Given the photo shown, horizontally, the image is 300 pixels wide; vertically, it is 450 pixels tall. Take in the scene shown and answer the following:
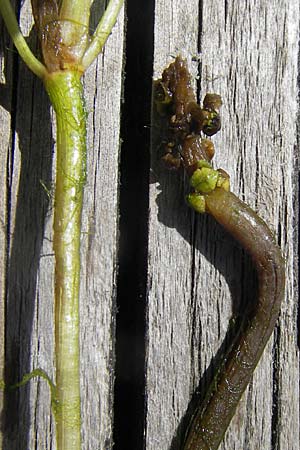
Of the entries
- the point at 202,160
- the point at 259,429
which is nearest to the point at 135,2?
the point at 202,160

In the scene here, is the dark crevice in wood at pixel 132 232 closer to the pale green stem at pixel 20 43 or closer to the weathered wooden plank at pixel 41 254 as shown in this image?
the weathered wooden plank at pixel 41 254

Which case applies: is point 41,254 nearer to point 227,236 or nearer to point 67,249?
point 67,249

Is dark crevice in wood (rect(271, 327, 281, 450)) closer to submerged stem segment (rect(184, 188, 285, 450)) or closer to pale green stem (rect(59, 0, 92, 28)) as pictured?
submerged stem segment (rect(184, 188, 285, 450))

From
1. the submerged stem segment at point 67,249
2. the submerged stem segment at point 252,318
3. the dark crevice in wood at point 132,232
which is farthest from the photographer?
the dark crevice in wood at point 132,232

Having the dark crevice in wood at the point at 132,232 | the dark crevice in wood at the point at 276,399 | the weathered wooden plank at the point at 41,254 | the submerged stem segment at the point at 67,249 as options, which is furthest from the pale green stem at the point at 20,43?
the dark crevice in wood at the point at 276,399

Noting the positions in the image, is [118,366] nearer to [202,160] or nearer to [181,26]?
[202,160]

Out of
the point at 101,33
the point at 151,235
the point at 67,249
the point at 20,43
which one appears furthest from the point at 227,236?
the point at 20,43
